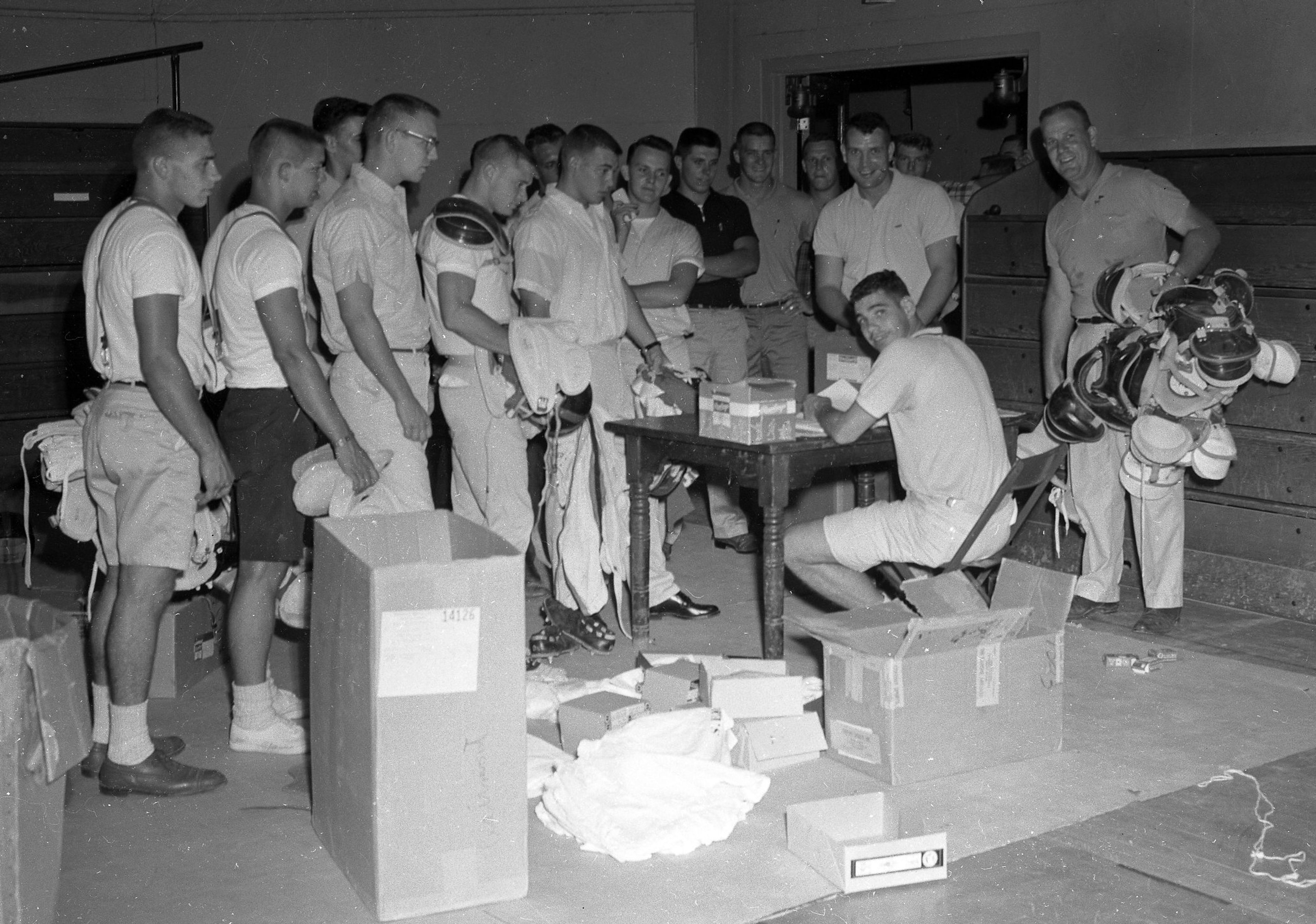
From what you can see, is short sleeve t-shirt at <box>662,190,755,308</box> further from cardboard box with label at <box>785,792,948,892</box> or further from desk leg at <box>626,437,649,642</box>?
cardboard box with label at <box>785,792,948,892</box>

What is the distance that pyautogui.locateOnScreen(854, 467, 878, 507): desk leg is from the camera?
6.16m

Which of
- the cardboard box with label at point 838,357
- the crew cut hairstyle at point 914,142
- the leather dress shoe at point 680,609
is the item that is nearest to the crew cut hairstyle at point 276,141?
the leather dress shoe at point 680,609

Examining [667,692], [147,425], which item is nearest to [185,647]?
[147,425]

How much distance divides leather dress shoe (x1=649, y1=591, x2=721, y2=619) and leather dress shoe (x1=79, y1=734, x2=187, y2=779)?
2.02m

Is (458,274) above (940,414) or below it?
above

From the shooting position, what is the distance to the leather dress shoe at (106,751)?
420 centimetres

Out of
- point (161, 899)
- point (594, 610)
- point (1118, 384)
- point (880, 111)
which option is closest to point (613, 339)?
point (594, 610)

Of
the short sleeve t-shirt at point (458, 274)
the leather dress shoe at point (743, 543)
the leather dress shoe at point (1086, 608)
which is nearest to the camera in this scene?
the short sleeve t-shirt at point (458, 274)

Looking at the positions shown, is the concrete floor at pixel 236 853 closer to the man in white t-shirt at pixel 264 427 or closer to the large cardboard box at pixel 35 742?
the man in white t-shirt at pixel 264 427

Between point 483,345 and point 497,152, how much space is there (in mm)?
723

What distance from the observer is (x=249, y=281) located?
13.9 ft

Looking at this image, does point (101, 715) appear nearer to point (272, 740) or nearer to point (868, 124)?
point (272, 740)

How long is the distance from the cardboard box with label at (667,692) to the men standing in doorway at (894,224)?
267cm

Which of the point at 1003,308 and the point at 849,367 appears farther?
the point at 1003,308
